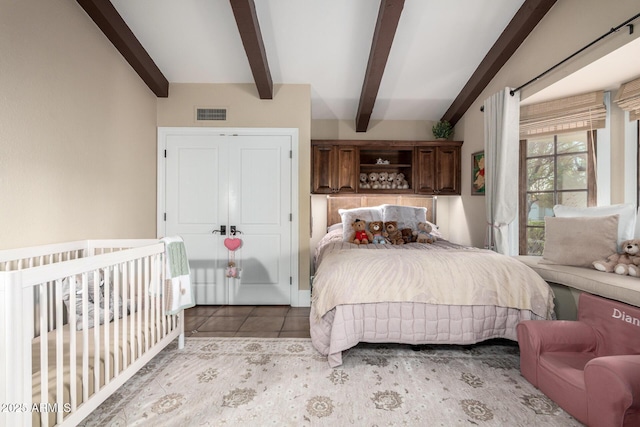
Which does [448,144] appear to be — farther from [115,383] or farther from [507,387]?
[115,383]

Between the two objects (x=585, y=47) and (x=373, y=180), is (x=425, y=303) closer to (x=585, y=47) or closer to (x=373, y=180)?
(x=585, y=47)

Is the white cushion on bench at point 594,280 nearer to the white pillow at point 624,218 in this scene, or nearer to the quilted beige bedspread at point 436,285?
the quilted beige bedspread at point 436,285

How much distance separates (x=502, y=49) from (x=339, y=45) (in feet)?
5.15

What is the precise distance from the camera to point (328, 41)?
3066mm

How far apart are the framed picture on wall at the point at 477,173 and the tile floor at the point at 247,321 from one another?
2455 millimetres

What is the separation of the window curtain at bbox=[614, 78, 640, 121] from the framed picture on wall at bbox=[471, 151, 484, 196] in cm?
126

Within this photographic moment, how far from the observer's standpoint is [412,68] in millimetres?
3428

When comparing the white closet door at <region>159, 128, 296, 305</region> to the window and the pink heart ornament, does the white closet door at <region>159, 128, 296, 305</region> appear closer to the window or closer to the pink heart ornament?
the pink heart ornament

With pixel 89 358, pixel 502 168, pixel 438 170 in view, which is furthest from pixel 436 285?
pixel 438 170

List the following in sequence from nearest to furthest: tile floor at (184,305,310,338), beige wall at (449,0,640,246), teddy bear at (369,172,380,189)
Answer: beige wall at (449,0,640,246), tile floor at (184,305,310,338), teddy bear at (369,172,380,189)

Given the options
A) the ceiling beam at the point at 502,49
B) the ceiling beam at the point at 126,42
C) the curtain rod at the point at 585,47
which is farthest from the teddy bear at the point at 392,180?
the ceiling beam at the point at 126,42

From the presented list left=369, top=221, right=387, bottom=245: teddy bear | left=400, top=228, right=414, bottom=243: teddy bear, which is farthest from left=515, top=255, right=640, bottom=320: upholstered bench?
left=369, top=221, right=387, bottom=245: teddy bear

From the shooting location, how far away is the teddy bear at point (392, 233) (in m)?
3.55

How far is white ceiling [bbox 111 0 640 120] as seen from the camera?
8.80 feet
